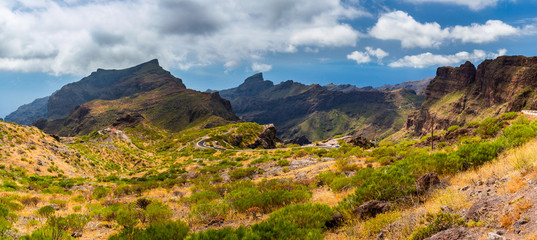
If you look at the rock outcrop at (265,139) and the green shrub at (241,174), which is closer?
the green shrub at (241,174)

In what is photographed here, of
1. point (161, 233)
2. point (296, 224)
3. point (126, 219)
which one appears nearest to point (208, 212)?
point (126, 219)

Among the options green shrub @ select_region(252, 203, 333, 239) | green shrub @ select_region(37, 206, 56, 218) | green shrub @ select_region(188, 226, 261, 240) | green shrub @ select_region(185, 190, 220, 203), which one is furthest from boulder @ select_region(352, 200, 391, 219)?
green shrub @ select_region(37, 206, 56, 218)

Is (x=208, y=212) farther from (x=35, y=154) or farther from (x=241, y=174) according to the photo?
(x=35, y=154)

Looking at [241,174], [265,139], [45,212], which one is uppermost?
[45,212]

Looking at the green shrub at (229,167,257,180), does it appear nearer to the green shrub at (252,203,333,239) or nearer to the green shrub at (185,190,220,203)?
the green shrub at (185,190,220,203)

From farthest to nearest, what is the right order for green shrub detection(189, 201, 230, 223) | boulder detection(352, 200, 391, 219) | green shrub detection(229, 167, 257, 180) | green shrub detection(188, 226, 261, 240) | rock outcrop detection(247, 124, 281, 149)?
rock outcrop detection(247, 124, 281, 149) → green shrub detection(229, 167, 257, 180) → green shrub detection(189, 201, 230, 223) → boulder detection(352, 200, 391, 219) → green shrub detection(188, 226, 261, 240)

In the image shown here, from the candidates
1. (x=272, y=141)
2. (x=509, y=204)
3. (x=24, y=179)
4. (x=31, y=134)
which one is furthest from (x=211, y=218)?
(x=272, y=141)

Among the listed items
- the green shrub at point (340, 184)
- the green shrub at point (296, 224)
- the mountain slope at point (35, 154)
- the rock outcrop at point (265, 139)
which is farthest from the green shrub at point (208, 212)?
the rock outcrop at point (265, 139)

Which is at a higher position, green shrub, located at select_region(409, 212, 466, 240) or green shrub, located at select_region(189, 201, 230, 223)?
green shrub, located at select_region(409, 212, 466, 240)

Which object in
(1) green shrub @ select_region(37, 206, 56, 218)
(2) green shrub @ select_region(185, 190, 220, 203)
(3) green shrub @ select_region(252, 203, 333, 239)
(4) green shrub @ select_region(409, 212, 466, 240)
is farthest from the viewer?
(2) green shrub @ select_region(185, 190, 220, 203)

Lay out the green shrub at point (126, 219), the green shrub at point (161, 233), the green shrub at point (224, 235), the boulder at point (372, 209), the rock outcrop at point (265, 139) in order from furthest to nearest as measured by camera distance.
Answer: the rock outcrop at point (265, 139) → the green shrub at point (126, 219) → the boulder at point (372, 209) → the green shrub at point (161, 233) → the green shrub at point (224, 235)

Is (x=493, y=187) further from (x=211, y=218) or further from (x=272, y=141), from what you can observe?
(x=272, y=141)

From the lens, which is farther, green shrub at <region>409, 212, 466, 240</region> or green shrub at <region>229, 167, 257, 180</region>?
green shrub at <region>229, 167, 257, 180</region>

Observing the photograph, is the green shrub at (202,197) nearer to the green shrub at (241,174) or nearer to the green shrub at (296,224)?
the green shrub at (296,224)
